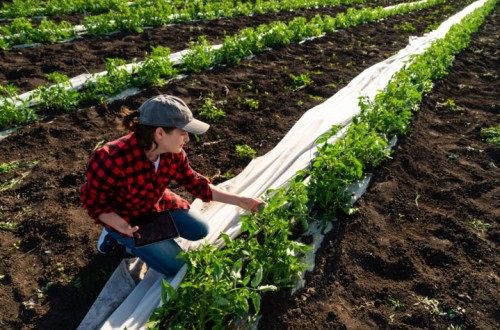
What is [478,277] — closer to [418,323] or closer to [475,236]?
[475,236]

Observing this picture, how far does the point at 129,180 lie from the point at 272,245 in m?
1.09

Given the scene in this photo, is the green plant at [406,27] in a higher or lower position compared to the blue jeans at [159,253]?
lower

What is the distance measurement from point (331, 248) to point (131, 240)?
159 cm

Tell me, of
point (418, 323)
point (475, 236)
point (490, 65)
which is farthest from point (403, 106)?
point (490, 65)

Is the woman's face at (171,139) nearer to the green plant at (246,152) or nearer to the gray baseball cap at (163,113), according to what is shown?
the gray baseball cap at (163,113)

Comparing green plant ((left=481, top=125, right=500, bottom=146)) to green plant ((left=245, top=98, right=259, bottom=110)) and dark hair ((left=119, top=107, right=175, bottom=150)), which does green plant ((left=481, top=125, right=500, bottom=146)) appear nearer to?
green plant ((left=245, top=98, right=259, bottom=110))

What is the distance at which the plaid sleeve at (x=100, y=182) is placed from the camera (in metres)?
2.34

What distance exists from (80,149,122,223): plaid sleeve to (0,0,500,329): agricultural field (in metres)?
0.77

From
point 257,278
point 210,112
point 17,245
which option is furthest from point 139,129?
point 210,112

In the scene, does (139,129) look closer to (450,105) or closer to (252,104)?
(252,104)

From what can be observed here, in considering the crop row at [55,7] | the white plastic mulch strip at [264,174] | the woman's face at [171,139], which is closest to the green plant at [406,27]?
the white plastic mulch strip at [264,174]

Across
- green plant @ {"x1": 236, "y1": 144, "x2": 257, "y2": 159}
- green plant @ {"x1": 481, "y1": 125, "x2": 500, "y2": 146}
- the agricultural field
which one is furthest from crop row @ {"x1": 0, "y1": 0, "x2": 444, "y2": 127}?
green plant @ {"x1": 481, "y1": 125, "x2": 500, "y2": 146}

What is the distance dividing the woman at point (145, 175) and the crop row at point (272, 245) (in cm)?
→ 29

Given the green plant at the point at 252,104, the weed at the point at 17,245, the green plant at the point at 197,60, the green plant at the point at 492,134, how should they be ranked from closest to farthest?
the weed at the point at 17,245
the green plant at the point at 492,134
the green plant at the point at 252,104
the green plant at the point at 197,60
